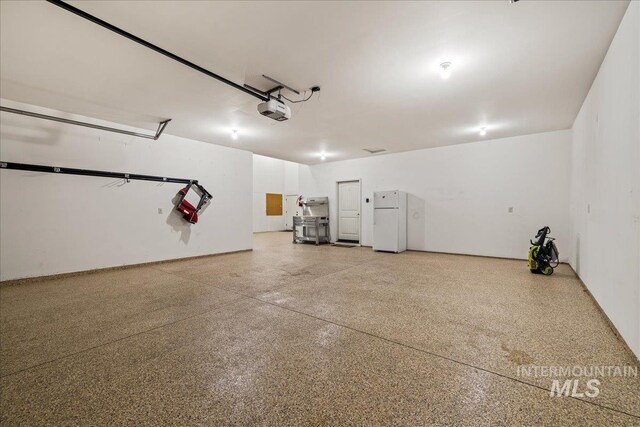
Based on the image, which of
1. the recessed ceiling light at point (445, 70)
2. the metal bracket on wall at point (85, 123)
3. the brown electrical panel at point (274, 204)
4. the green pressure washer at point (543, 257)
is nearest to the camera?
the recessed ceiling light at point (445, 70)

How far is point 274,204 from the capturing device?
44.6 feet

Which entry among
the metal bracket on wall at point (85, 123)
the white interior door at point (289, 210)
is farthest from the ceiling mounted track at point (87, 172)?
the white interior door at point (289, 210)

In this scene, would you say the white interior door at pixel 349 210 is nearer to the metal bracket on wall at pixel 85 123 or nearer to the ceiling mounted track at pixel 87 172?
the ceiling mounted track at pixel 87 172

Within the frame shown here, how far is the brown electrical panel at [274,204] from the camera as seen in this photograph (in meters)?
13.4

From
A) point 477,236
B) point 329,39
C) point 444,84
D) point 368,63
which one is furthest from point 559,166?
point 329,39

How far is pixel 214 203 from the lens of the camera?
6.74 meters

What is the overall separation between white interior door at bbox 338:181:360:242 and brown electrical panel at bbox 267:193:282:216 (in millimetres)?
5416

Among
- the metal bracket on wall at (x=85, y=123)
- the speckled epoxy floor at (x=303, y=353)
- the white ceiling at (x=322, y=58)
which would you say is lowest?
the speckled epoxy floor at (x=303, y=353)

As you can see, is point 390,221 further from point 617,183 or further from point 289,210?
point 289,210

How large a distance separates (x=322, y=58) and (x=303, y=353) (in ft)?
9.65

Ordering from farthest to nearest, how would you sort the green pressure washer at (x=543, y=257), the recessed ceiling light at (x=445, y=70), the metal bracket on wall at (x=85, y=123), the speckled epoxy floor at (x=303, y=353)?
1. the green pressure washer at (x=543, y=257)
2. the metal bracket on wall at (x=85, y=123)
3. the recessed ceiling light at (x=445, y=70)
4. the speckled epoxy floor at (x=303, y=353)

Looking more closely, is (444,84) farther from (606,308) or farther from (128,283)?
(128,283)

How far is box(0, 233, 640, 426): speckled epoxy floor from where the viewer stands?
1.47m

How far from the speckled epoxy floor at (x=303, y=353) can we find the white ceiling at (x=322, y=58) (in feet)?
9.13
